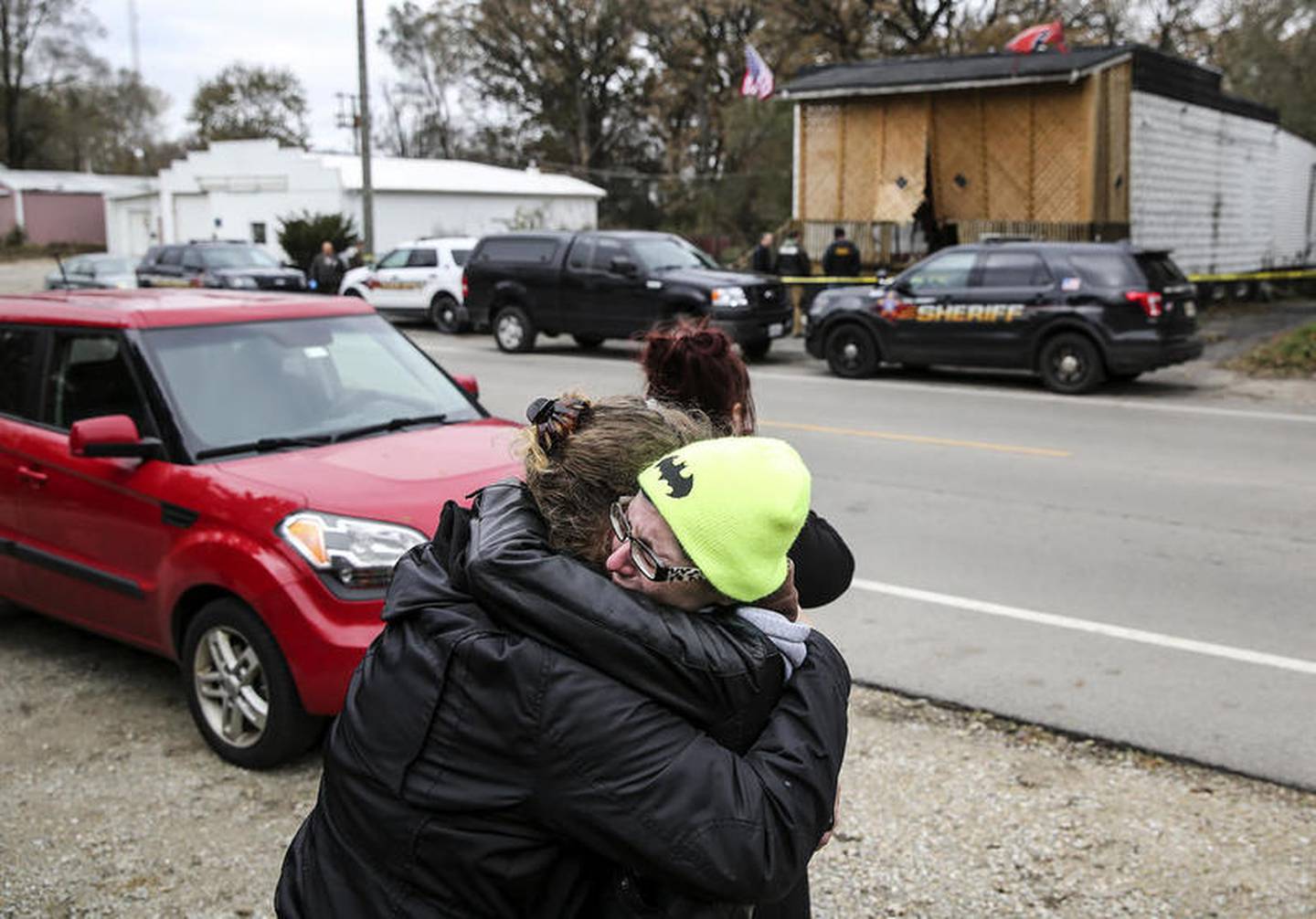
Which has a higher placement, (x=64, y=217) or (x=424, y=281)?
(x=64, y=217)

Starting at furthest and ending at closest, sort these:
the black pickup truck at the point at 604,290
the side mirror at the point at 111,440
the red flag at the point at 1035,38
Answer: the red flag at the point at 1035,38, the black pickup truck at the point at 604,290, the side mirror at the point at 111,440

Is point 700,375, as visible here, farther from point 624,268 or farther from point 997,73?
point 997,73

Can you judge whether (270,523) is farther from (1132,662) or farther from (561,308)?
(561,308)

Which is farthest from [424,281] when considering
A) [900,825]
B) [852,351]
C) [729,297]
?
[900,825]

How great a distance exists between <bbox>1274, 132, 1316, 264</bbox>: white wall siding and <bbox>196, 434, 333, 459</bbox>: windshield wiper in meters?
31.2

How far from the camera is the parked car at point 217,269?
25.8 m

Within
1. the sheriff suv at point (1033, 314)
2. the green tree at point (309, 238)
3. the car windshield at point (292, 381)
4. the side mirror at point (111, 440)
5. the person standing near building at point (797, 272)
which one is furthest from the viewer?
the green tree at point (309, 238)

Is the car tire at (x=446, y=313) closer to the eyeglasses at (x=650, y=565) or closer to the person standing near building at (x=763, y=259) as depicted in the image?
the person standing near building at (x=763, y=259)

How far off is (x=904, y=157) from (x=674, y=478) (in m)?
22.1

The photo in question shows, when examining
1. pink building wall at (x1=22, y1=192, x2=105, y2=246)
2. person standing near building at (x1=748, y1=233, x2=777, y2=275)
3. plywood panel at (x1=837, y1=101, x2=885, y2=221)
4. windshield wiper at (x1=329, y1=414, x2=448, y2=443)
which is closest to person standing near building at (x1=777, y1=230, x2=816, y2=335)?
person standing near building at (x1=748, y1=233, x2=777, y2=275)

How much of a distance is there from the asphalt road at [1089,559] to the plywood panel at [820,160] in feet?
34.8

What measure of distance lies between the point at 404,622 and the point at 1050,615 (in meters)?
5.00

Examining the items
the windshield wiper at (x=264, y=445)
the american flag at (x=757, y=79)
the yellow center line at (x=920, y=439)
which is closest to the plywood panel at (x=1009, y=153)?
the american flag at (x=757, y=79)

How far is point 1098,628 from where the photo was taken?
6.05m
